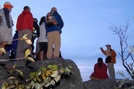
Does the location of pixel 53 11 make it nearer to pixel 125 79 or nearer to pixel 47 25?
pixel 47 25

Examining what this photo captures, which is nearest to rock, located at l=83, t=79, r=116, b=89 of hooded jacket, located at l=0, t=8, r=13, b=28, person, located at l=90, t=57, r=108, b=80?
person, located at l=90, t=57, r=108, b=80

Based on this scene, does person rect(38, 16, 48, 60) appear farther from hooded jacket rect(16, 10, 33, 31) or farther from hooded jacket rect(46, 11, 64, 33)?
hooded jacket rect(16, 10, 33, 31)

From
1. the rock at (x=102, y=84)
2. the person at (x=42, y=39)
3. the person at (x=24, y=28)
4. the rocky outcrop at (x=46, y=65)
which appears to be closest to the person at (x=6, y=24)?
the person at (x=24, y=28)

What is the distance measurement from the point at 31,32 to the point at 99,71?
5.41 meters

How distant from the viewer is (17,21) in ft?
33.8

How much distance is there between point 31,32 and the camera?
9.98 meters

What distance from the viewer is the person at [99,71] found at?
1412cm

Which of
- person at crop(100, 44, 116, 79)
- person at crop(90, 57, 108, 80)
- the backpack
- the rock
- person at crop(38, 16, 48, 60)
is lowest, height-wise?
the rock

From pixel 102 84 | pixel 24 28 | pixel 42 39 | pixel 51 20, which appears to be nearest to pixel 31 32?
pixel 24 28

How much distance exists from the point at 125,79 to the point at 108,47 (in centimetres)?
1032

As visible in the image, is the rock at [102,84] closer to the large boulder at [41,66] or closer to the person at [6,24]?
the large boulder at [41,66]

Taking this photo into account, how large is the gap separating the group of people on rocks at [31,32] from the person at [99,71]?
371cm

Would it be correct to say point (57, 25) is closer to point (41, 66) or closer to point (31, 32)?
point (31, 32)

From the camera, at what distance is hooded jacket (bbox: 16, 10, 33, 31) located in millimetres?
9906
